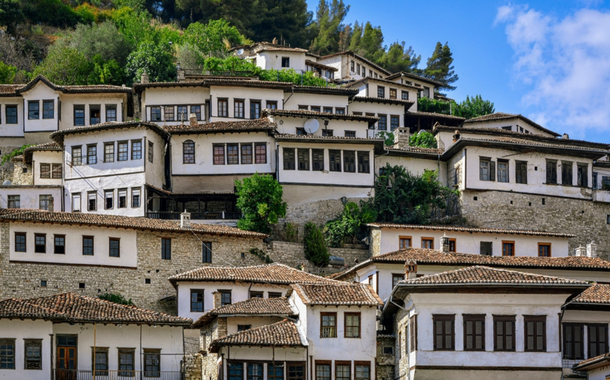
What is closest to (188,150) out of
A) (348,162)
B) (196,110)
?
(196,110)

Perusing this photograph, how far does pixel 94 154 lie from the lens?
53281 millimetres

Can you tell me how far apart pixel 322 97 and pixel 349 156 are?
10.7 m

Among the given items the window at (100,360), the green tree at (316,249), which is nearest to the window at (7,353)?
the window at (100,360)

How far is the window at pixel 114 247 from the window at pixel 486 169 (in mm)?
20251

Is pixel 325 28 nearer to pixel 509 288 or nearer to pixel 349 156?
pixel 349 156

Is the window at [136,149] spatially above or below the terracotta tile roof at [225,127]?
below

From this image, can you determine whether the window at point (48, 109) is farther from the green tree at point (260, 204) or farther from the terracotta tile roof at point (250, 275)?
the terracotta tile roof at point (250, 275)

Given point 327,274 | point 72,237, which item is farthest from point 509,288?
point 72,237

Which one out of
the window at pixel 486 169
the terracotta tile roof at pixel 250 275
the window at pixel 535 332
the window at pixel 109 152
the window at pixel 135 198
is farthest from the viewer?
the window at pixel 486 169

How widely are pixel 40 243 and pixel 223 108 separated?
2006 cm

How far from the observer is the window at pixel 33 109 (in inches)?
2430

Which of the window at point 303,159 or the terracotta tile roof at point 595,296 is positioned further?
the window at point 303,159

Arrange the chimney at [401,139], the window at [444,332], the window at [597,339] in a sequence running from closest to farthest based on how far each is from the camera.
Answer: the window at [444,332] → the window at [597,339] → the chimney at [401,139]

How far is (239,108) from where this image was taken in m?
61.6
